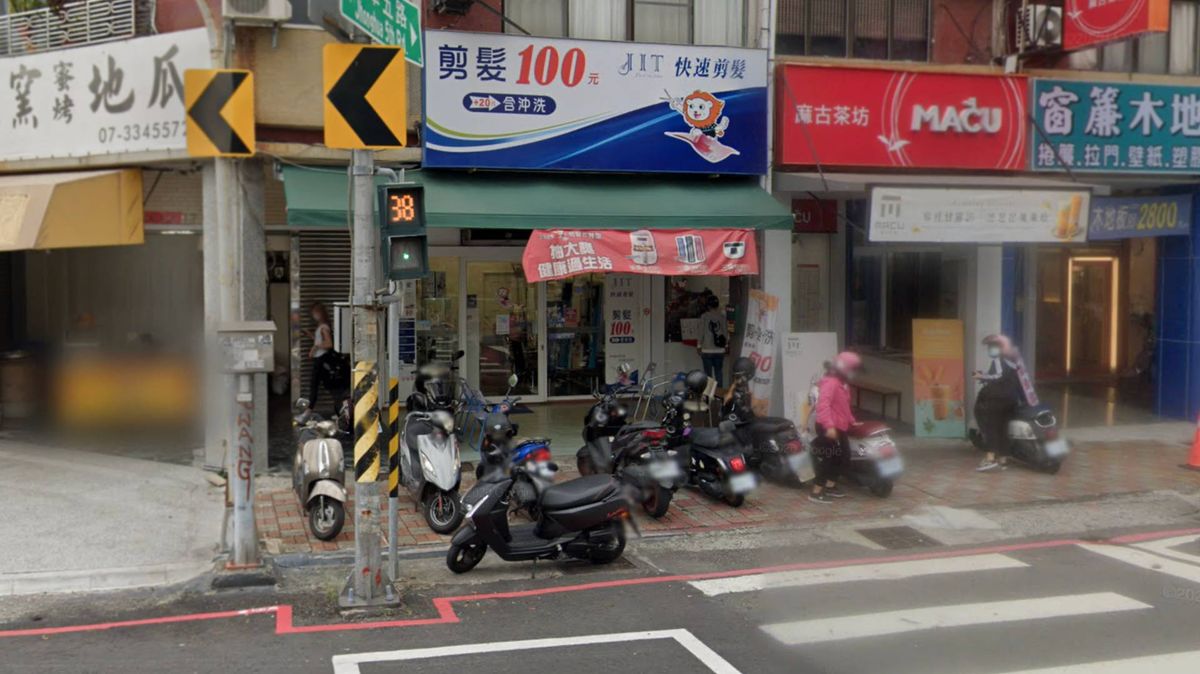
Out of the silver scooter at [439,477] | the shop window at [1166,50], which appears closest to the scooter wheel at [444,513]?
the silver scooter at [439,477]

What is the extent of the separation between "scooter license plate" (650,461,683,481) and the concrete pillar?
6357 millimetres

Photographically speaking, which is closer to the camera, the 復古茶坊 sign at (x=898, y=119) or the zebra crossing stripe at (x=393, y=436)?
the zebra crossing stripe at (x=393, y=436)

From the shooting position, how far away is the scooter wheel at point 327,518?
33.6 ft

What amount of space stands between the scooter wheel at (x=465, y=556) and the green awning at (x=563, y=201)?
15.0 ft

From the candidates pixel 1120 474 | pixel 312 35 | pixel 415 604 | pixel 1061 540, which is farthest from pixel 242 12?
pixel 1120 474

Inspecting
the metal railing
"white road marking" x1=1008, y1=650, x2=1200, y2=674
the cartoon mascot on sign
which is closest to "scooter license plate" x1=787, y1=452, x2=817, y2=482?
the cartoon mascot on sign

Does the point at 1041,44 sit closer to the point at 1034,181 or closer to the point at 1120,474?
the point at 1034,181

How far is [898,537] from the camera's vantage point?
35.5ft

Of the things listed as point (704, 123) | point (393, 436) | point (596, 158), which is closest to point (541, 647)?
point (393, 436)

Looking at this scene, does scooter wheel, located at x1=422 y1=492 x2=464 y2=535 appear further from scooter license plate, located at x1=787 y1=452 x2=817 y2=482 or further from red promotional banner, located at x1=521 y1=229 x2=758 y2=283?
scooter license plate, located at x1=787 y1=452 x2=817 y2=482

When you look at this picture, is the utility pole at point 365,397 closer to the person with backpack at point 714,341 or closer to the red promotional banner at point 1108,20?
the person with backpack at point 714,341

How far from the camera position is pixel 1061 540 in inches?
418

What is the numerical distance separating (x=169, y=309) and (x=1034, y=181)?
12.1m

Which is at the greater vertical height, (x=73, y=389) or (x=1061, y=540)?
(x=73, y=389)
